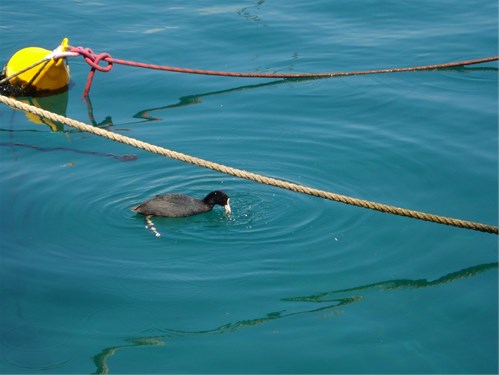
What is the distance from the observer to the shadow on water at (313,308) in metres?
6.49

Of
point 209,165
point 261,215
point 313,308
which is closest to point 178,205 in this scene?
point 261,215

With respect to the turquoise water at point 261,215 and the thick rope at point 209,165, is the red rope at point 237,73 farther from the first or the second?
the thick rope at point 209,165

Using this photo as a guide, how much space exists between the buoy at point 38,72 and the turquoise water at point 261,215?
1.37 feet

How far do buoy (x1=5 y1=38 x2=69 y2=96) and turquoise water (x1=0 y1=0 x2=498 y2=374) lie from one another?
418 millimetres

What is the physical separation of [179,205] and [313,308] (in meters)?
1.98

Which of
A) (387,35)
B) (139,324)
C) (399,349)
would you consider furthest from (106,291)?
(387,35)

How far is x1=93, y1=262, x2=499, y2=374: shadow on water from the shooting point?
649cm

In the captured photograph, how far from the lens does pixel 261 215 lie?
8.48 m

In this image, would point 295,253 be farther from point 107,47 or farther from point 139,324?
point 107,47

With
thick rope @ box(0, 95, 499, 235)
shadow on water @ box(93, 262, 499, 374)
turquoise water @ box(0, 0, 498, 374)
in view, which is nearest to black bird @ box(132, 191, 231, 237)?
turquoise water @ box(0, 0, 498, 374)

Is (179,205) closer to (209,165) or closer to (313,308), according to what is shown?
(209,165)

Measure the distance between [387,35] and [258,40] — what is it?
201 cm

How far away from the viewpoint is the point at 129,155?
9.75 m

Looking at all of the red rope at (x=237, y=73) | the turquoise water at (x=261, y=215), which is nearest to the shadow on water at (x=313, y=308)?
the turquoise water at (x=261, y=215)
